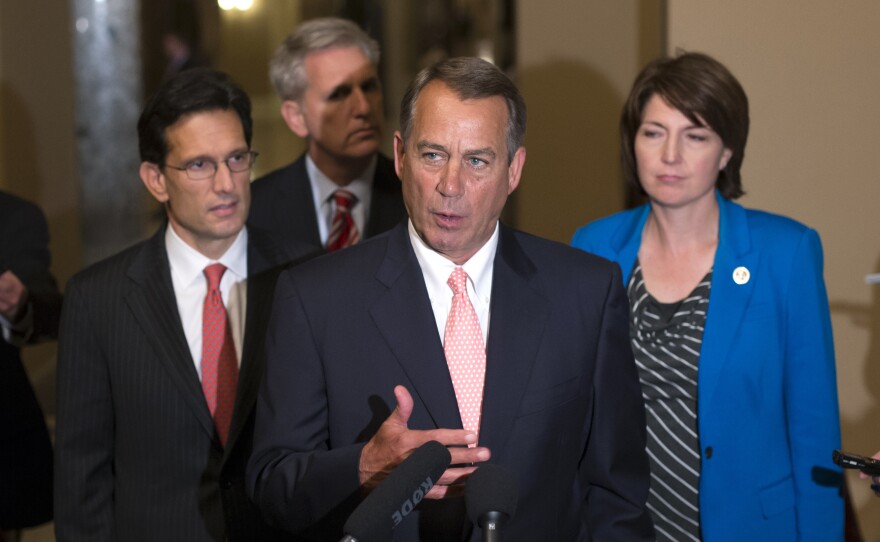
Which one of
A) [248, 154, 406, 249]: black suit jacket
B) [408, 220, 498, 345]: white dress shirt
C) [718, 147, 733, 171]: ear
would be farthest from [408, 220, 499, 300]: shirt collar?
[248, 154, 406, 249]: black suit jacket

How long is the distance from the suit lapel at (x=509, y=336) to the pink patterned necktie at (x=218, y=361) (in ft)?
2.57

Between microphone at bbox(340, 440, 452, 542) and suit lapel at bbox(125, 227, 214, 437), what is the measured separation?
1076 mm

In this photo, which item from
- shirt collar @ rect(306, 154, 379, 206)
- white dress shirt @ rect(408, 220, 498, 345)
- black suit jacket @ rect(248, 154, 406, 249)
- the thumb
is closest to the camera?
the thumb

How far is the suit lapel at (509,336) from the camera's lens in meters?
2.10

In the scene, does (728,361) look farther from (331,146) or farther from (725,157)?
(331,146)

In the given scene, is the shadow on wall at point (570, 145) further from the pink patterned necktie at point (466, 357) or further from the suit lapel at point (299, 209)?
the pink patterned necktie at point (466, 357)

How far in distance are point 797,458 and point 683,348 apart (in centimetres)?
39

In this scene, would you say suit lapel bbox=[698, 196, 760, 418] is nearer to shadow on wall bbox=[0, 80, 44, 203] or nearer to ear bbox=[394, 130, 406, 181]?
ear bbox=[394, 130, 406, 181]

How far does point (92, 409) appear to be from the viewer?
256 cm

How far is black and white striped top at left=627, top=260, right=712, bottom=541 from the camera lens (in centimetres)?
277

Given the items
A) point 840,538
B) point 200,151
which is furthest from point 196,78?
point 840,538

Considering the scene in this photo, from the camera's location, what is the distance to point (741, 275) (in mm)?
2822

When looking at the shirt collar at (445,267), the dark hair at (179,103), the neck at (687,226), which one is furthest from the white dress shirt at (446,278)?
the neck at (687,226)

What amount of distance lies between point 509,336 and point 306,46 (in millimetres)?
1996
